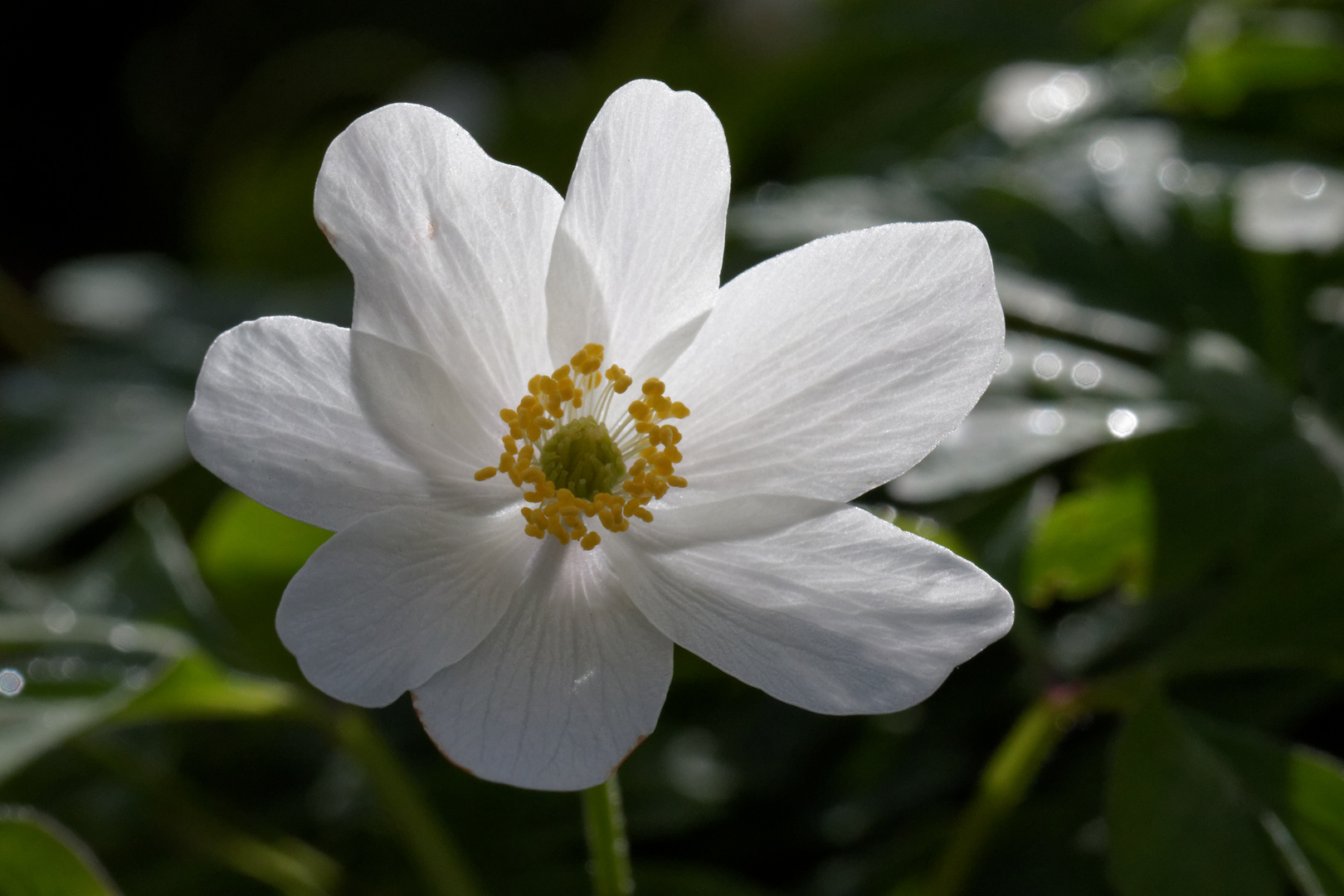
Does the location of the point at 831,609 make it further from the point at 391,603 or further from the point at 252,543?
the point at 252,543

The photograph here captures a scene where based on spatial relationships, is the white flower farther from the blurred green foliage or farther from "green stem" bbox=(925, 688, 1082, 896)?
"green stem" bbox=(925, 688, 1082, 896)

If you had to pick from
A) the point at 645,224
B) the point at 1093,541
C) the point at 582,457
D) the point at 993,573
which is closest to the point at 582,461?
the point at 582,457

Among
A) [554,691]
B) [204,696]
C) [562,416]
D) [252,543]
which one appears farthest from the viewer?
[252,543]

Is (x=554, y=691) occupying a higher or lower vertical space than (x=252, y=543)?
higher

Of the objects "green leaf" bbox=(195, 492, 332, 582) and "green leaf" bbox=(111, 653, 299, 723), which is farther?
"green leaf" bbox=(195, 492, 332, 582)

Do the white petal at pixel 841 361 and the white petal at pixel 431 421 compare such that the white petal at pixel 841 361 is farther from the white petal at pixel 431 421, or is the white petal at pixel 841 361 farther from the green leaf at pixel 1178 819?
the green leaf at pixel 1178 819

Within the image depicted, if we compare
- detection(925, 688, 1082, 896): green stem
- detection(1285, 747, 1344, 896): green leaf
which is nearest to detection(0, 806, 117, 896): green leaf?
detection(925, 688, 1082, 896): green stem

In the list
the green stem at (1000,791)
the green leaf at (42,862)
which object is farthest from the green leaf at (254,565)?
the green stem at (1000,791)

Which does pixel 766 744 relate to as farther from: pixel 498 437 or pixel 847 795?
pixel 498 437
